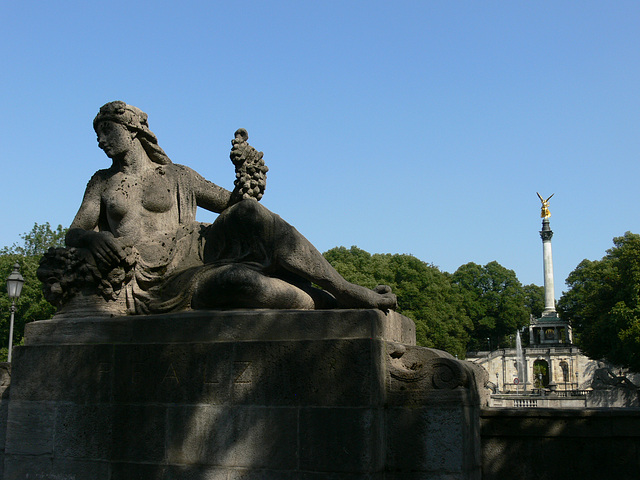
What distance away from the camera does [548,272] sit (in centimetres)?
8731

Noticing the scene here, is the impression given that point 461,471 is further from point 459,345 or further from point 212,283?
point 459,345

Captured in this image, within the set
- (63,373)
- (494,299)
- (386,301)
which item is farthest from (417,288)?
(63,373)

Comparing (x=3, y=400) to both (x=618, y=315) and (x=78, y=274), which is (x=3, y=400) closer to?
(x=78, y=274)

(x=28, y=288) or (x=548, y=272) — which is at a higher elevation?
(x=548, y=272)

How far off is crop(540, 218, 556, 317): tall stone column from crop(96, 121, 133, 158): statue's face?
84459 mm

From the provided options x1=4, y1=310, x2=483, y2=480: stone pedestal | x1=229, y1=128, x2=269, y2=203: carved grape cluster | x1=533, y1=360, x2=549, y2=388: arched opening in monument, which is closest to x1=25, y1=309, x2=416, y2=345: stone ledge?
x1=4, y1=310, x2=483, y2=480: stone pedestal

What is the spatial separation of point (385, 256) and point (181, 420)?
175ft

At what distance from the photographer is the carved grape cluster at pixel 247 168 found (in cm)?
688

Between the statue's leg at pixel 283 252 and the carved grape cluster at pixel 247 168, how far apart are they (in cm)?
71

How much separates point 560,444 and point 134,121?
5.06 meters

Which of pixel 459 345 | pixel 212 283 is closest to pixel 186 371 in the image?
pixel 212 283

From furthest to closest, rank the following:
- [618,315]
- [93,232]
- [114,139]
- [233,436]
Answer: [618,315] → [114,139] → [93,232] → [233,436]

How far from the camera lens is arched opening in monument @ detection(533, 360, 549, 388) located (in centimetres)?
7919

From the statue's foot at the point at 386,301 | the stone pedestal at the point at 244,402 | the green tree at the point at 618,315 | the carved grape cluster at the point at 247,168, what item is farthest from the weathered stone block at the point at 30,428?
the green tree at the point at 618,315
